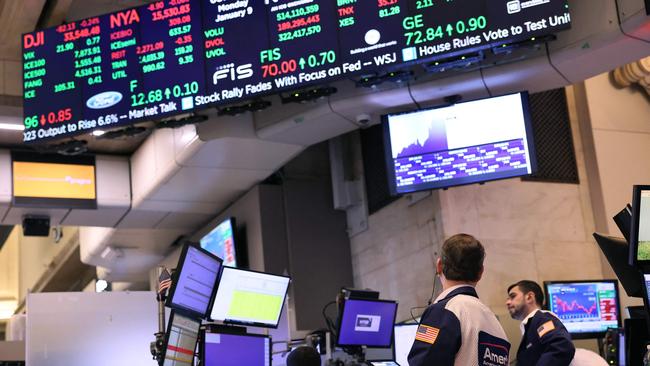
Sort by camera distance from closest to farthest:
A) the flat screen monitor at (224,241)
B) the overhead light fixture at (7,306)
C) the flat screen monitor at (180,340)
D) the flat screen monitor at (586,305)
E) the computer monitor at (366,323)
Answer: the flat screen monitor at (180,340) → the computer monitor at (366,323) → the flat screen monitor at (586,305) → the flat screen monitor at (224,241) → the overhead light fixture at (7,306)

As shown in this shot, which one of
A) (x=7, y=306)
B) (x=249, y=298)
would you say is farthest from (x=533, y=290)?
(x=7, y=306)

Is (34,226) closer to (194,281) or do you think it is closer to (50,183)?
(50,183)

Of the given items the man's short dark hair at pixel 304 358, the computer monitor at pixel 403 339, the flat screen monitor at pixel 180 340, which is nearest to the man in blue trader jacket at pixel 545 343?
the man's short dark hair at pixel 304 358

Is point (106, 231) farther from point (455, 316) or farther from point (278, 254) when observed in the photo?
point (455, 316)

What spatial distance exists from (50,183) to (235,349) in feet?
15.1

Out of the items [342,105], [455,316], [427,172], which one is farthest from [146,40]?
[455,316]

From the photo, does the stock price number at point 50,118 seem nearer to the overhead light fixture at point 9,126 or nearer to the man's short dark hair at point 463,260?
the overhead light fixture at point 9,126

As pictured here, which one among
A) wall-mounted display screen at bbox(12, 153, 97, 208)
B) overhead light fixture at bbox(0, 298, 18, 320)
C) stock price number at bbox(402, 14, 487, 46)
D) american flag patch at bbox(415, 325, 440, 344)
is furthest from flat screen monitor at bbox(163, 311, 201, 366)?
overhead light fixture at bbox(0, 298, 18, 320)

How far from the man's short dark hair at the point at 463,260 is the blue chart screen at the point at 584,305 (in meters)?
3.99

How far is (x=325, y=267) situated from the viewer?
8.74 meters

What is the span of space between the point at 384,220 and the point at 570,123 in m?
1.81

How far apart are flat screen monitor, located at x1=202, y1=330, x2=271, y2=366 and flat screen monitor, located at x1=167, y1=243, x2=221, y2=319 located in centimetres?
14

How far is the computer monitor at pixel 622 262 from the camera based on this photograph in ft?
11.6

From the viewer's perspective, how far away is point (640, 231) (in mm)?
3240
